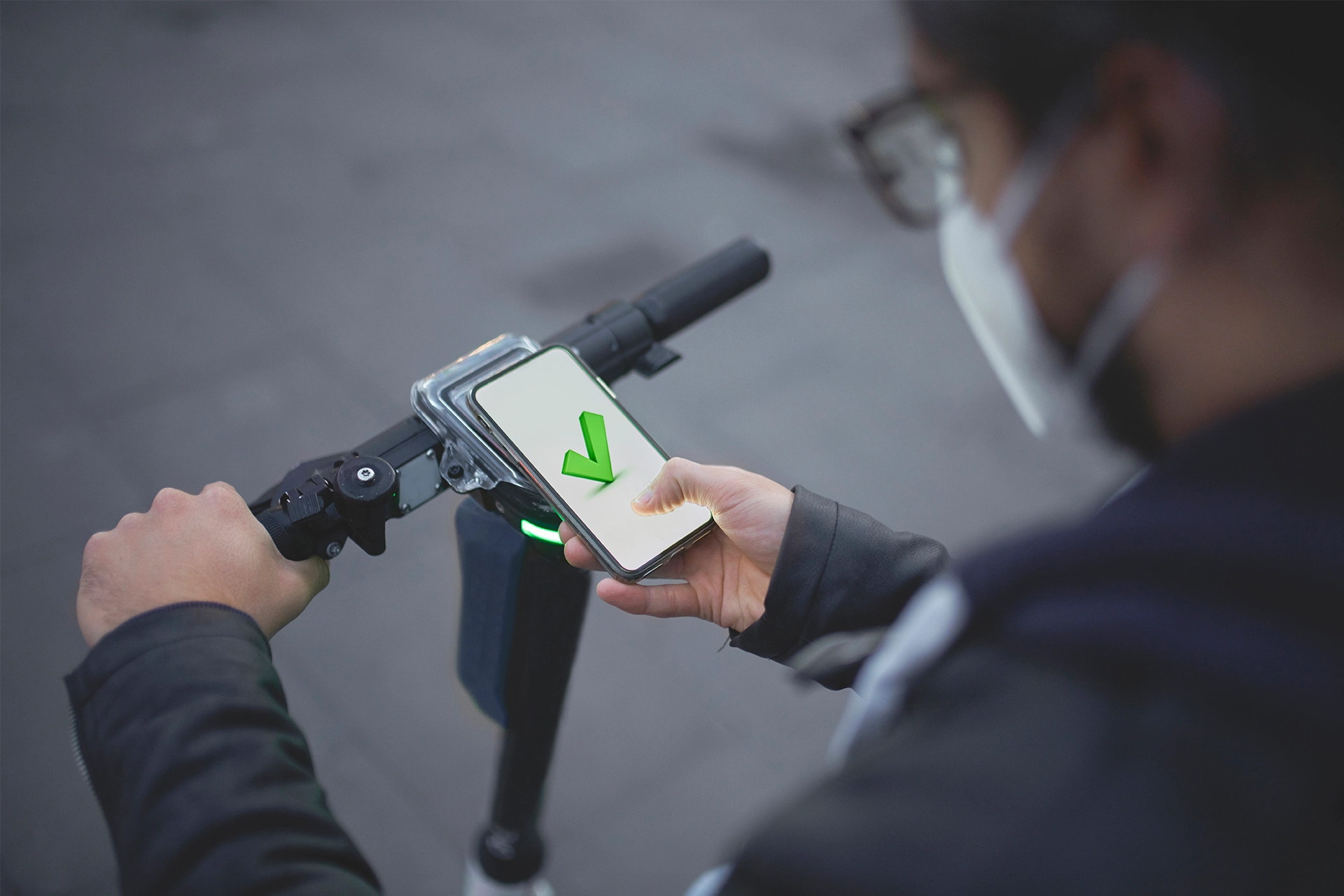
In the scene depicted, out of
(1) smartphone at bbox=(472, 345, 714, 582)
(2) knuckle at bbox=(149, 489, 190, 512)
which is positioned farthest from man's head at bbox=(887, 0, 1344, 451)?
(2) knuckle at bbox=(149, 489, 190, 512)

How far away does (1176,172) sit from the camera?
0.55 metres

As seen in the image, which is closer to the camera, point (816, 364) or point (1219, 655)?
point (1219, 655)

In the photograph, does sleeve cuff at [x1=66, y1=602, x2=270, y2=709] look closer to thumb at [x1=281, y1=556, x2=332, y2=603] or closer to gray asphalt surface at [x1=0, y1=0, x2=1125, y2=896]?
thumb at [x1=281, y1=556, x2=332, y2=603]

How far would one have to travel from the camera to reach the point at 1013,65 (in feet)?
1.99

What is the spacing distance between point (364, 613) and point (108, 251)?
1.72 metres

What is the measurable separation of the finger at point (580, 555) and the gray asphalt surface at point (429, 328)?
1131 mm

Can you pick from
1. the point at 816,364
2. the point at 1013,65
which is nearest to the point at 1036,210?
the point at 1013,65

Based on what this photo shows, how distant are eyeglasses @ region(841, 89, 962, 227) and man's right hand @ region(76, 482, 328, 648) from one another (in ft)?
2.15

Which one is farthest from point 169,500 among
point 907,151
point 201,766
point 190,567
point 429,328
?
point 429,328

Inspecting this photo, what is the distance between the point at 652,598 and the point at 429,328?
2.02 metres

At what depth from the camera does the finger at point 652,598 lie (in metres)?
1.16

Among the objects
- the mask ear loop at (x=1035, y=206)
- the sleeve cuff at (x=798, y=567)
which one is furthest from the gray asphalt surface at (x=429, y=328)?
the mask ear loop at (x=1035, y=206)

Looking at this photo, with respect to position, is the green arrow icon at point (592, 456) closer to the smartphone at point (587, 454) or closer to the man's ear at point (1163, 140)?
the smartphone at point (587, 454)

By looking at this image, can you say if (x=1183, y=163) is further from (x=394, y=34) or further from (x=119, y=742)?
(x=394, y=34)
